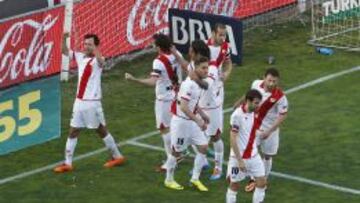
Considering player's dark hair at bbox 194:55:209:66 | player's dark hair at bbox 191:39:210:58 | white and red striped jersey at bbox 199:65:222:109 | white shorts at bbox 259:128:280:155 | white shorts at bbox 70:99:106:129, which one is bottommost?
white shorts at bbox 259:128:280:155

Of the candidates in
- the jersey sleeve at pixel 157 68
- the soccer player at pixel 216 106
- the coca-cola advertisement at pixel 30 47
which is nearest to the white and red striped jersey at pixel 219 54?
the soccer player at pixel 216 106

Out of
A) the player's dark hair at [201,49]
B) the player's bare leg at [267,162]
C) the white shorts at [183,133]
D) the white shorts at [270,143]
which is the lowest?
the player's bare leg at [267,162]

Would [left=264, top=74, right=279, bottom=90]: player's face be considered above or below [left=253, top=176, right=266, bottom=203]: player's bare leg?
above

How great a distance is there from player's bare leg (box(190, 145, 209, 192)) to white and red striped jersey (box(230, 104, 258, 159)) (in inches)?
50.8

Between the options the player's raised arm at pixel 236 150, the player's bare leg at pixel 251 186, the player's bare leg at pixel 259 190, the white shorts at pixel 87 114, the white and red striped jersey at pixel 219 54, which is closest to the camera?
the player's raised arm at pixel 236 150

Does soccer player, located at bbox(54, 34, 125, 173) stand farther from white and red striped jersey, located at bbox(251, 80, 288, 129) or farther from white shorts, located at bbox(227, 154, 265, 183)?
white shorts, located at bbox(227, 154, 265, 183)

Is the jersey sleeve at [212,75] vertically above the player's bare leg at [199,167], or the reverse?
the jersey sleeve at [212,75]

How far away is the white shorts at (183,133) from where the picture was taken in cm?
1422

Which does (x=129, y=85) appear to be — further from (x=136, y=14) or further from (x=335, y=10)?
(x=335, y=10)

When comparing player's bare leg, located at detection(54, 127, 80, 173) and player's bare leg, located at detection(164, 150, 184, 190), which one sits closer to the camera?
player's bare leg, located at detection(164, 150, 184, 190)

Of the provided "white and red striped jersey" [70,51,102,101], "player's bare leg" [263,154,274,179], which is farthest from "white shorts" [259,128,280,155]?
"white and red striped jersey" [70,51,102,101]

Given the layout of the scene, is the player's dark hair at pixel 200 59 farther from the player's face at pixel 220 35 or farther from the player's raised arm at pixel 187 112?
the player's face at pixel 220 35

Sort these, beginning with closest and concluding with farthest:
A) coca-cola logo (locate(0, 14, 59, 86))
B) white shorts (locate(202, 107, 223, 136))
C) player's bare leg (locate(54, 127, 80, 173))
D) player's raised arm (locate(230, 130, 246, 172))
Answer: player's raised arm (locate(230, 130, 246, 172)) → white shorts (locate(202, 107, 223, 136)) → player's bare leg (locate(54, 127, 80, 173)) → coca-cola logo (locate(0, 14, 59, 86))

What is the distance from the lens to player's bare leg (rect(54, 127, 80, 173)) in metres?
15.4
